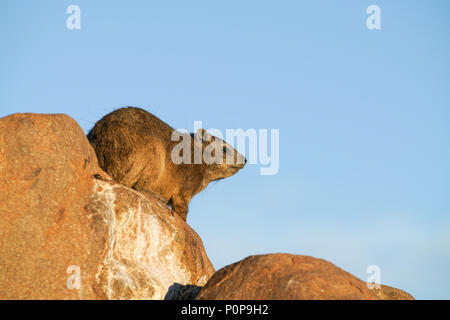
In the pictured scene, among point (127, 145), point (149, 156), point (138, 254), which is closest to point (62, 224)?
point (138, 254)

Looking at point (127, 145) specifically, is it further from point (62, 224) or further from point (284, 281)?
point (284, 281)

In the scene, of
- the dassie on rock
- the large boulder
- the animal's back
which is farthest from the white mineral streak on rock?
the dassie on rock

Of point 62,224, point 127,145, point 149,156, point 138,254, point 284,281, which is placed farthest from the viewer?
point 149,156

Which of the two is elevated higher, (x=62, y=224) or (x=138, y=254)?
(x=62, y=224)

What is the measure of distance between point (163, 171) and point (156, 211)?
66.8 inches

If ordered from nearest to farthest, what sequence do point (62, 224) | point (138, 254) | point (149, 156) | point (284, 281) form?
1. point (284, 281)
2. point (62, 224)
3. point (138, 254)
4. point (149, 156)

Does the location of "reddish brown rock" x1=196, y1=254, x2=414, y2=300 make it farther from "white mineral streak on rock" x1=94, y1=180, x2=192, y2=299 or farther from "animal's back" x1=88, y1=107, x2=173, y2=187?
"animal's back" x1=88, y1=107, x2=173, y2=187

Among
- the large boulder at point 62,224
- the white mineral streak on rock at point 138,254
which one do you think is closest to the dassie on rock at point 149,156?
the white mineral streak on rock at point 138,254

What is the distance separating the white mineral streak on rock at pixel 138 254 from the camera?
8.16m

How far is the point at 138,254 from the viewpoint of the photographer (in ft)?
30.5

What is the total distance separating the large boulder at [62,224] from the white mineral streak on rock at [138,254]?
0.06 feet

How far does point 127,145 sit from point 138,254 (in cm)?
230

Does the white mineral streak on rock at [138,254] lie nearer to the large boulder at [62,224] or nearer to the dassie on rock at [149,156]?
the large boulder at [62,224]
